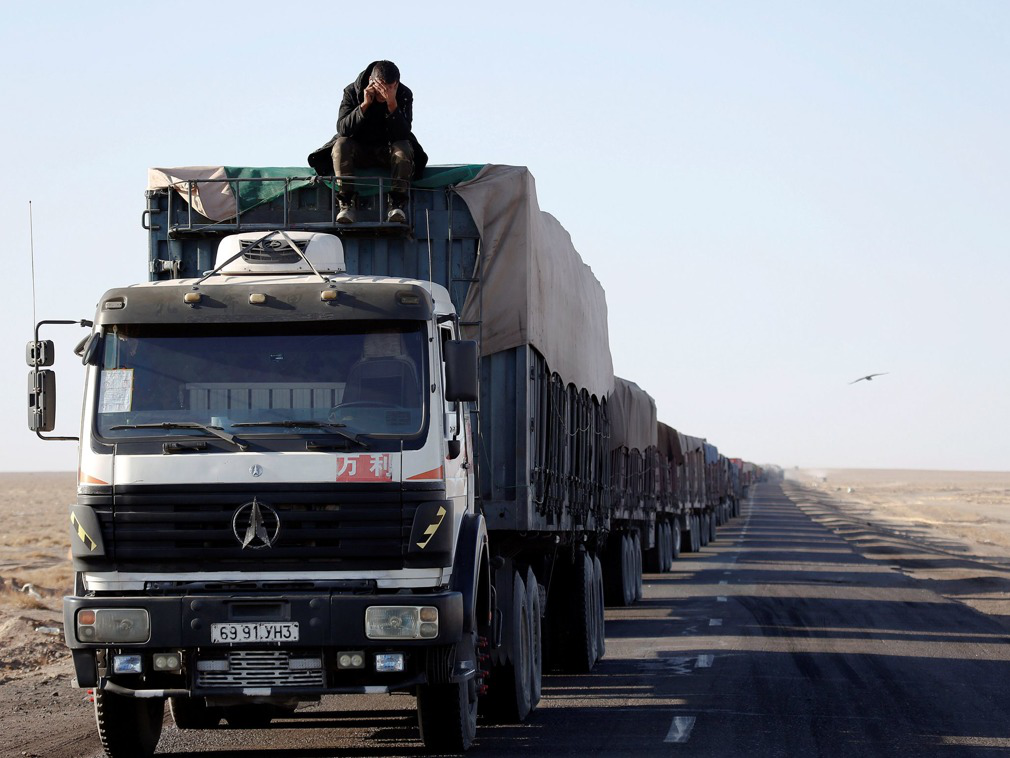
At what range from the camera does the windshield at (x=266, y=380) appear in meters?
8.19

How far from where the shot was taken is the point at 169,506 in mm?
8047

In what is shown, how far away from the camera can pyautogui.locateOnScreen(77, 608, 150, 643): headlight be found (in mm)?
7992

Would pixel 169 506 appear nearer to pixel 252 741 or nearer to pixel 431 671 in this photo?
pixel 431 671

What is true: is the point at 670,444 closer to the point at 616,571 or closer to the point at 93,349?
the point at 616,571

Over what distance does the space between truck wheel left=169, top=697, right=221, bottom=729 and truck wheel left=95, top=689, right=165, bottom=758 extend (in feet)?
3.79

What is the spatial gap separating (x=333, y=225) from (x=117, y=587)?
3.21 metres

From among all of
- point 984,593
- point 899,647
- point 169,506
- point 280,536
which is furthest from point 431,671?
point 984,593

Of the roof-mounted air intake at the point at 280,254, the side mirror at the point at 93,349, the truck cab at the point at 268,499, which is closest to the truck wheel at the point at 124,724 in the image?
the truck cab at the point at 268,499

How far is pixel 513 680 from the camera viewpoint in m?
10.3

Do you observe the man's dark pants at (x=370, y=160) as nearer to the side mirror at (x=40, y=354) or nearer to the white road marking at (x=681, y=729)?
the side mirror at (x=40, y=354)

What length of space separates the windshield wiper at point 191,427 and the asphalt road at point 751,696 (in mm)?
2403

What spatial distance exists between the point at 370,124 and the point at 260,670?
415cm

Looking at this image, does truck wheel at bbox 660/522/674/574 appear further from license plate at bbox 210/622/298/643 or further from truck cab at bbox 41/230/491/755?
license plate at bbox 210/622/298/643

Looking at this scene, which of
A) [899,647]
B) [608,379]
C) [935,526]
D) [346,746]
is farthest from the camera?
[935,526]
